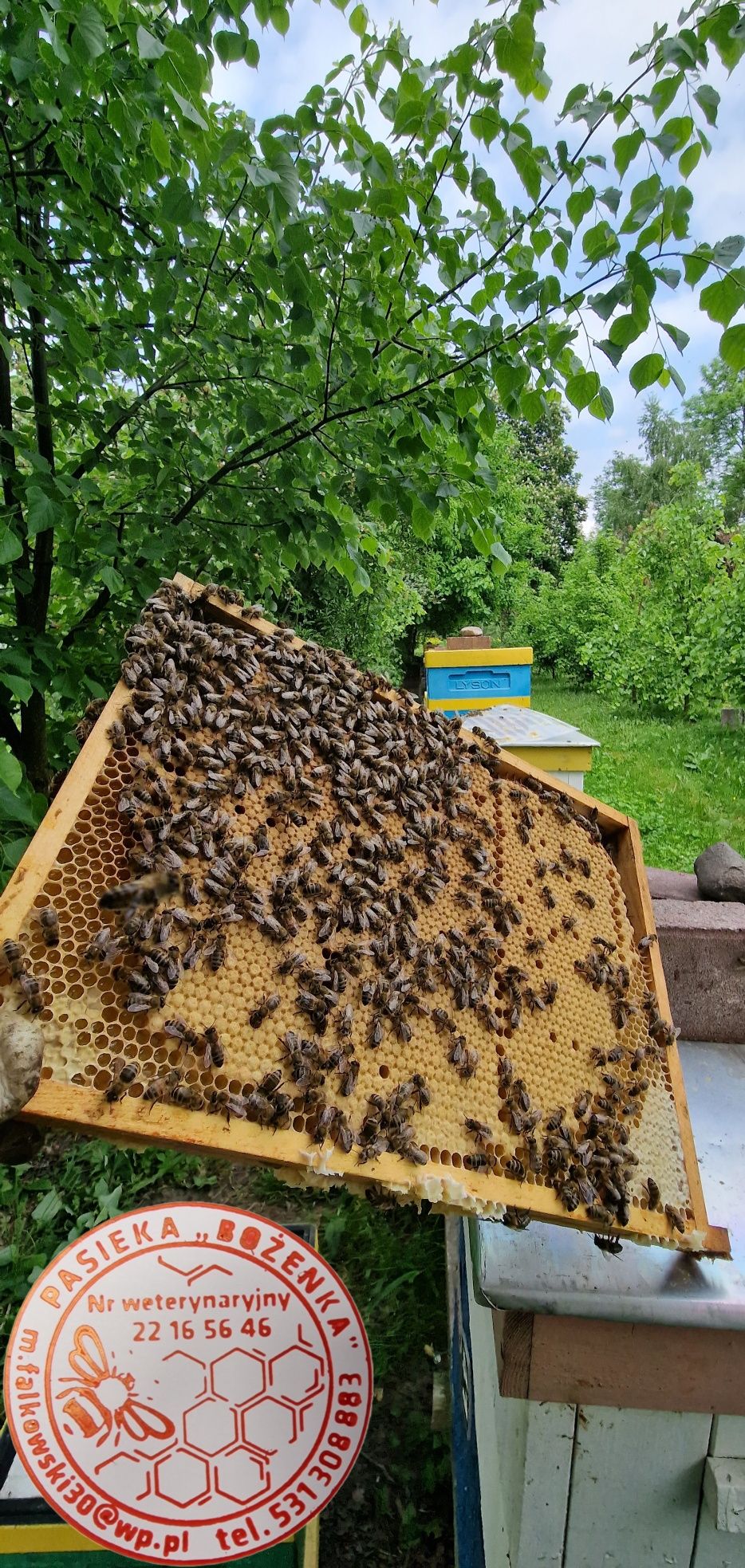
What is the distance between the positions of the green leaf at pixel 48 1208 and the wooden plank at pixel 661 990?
3659mm

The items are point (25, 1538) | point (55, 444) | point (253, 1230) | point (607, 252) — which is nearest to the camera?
point (253, 1230)

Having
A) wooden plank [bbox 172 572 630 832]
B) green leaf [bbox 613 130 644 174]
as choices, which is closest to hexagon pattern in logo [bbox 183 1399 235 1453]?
wooden plank [bbox 172 572 630 832]

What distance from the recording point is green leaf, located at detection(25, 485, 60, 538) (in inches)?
102

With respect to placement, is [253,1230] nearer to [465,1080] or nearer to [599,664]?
[465,1080]

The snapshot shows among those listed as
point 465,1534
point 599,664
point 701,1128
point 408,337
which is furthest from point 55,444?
point 599,664

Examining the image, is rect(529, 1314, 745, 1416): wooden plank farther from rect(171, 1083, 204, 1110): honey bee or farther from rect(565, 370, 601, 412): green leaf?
rect(565, 370, 601, 412): green leaf

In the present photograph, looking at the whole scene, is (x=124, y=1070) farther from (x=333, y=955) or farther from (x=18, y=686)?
(x=18, y=686)

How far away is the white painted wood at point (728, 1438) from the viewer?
175 centimetres

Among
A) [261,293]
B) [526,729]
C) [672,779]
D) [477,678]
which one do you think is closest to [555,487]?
[672,779]

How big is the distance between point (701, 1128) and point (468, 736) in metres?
1.38

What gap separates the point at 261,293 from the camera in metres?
3.02

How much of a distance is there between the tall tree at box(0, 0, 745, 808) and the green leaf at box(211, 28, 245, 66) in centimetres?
1

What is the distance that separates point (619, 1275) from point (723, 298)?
7.76 feet

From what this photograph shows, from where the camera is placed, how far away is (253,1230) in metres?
1.35
